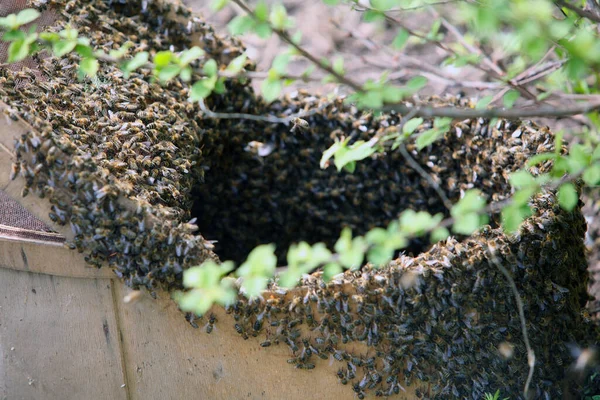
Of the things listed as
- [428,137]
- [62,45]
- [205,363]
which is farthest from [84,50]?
[205,363]

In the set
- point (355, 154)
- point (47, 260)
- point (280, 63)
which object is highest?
point (280, 63)

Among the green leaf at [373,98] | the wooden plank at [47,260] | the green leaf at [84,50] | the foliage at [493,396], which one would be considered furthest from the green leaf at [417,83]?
the wooden plank at [47,260]

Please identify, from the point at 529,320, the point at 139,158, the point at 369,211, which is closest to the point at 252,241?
the point at 369,211

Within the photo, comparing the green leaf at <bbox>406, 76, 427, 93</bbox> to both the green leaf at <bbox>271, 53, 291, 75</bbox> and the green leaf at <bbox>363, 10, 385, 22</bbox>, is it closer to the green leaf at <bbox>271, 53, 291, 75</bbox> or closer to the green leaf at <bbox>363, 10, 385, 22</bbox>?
the green leaf at <bbox>363, 10, 385, 22</bbox>

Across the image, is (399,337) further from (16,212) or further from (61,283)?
(16,212)

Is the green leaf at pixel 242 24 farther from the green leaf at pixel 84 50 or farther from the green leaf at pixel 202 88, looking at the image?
the green leaf at pixel 84 50

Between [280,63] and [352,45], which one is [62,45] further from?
[352,45]

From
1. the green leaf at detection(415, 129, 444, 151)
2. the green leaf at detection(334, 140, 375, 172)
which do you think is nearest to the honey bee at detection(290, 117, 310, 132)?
the green leaf at detection(334, 140, 375, 172)

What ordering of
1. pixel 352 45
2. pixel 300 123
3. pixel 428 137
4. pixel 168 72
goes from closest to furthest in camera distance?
pixel 168 72
pixel 428 137
pixel 300 123
pixel 352 45
